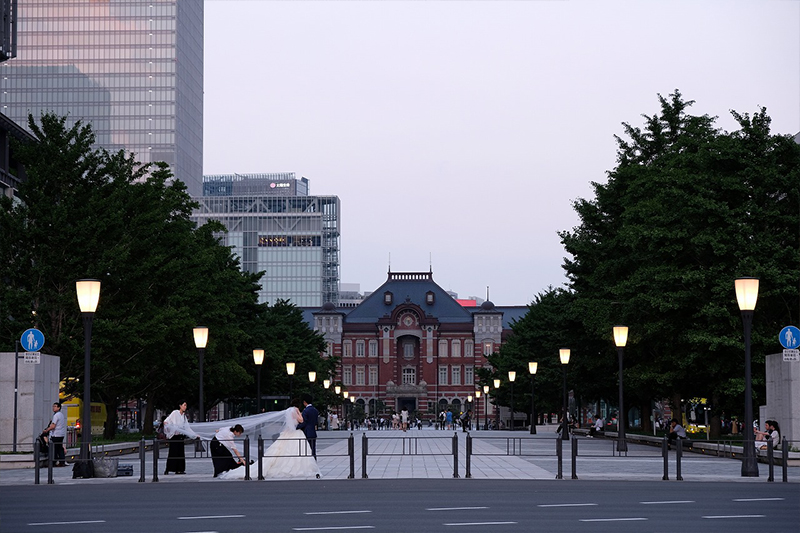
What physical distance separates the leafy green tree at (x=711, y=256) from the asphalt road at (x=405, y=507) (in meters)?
18.3

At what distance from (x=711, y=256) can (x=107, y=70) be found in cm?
13564

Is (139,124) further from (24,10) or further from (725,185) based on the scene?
(725,185)

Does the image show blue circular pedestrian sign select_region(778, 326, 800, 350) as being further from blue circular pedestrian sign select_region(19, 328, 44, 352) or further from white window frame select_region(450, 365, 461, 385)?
white window frame select_region(450, 365, 461, 385)

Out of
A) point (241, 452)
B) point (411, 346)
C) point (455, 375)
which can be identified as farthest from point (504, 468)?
point (455, 375)

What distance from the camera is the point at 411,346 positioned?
163625mm

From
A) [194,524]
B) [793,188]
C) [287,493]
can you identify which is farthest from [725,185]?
[194,524]

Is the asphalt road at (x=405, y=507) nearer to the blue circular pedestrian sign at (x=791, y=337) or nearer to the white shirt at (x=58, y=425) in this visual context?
the blue circular pedestrian sign at (x=791, y=337)

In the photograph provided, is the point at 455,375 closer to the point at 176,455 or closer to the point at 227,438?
the point at 176,455

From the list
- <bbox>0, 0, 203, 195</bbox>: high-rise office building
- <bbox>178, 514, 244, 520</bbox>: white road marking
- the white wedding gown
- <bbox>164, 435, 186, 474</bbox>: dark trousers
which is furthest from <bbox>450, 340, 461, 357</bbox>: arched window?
<bbox>178, 514, 244, 520</bbox>: white road marking

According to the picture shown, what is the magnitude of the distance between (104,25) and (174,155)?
21037 millimetres

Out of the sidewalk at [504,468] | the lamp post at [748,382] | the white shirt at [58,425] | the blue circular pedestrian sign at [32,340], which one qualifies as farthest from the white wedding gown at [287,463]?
the lamp post at [748,382]

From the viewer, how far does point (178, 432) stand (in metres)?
28.7

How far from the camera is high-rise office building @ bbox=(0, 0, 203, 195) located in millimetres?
163125

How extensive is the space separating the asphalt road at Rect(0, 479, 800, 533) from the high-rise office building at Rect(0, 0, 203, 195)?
486 feet
